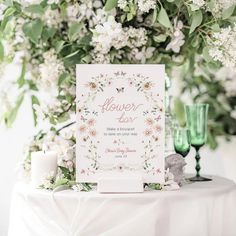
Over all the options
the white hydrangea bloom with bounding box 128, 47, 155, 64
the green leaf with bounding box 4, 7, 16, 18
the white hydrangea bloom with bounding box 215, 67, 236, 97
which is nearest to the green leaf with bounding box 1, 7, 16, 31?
the green leaf with bounding box 4, 7, 16, 18

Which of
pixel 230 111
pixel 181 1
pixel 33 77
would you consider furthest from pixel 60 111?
pixel 230 111

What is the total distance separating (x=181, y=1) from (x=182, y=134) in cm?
42

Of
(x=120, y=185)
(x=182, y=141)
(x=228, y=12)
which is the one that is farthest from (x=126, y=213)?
(x=228, y=12)

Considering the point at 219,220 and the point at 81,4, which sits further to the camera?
the point at 81,4

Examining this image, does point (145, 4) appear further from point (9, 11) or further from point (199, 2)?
point (9, 11)

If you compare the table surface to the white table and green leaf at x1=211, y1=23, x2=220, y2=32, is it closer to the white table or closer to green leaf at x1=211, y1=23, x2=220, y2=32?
the white table

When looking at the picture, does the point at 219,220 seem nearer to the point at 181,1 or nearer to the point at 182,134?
the point at 182,134

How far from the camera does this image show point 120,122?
1646mm

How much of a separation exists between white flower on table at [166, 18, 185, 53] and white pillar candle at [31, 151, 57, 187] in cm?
51

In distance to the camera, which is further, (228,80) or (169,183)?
(228,80)

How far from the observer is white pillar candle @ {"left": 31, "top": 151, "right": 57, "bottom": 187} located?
1.75 m

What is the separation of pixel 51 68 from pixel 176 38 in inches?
16.8

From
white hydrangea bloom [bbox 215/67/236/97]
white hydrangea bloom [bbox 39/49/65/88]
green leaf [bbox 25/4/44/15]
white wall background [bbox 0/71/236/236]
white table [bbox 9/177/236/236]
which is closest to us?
white table [bbox 9/177/236/236]

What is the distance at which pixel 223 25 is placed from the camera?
6.08ft
